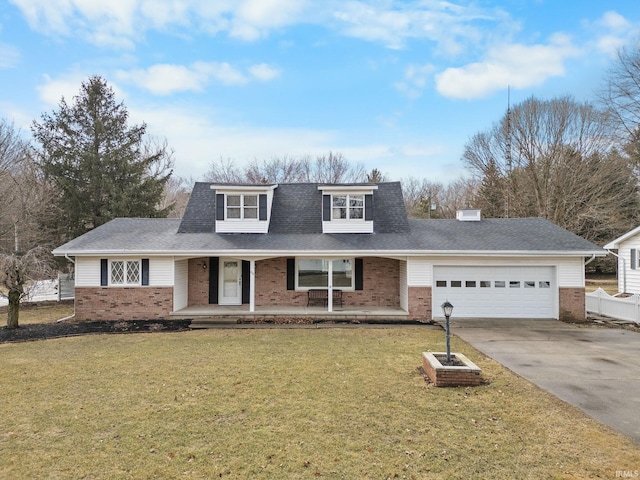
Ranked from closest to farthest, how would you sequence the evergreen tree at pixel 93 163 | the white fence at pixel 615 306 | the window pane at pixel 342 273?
the white fence at pixel 615 306 < the window pane at pixel 342 273 < the evergreen tree at pixel 93 163

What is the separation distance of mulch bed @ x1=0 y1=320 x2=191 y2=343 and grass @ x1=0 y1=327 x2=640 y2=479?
8.62ft

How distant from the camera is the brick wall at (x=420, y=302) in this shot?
13102 millimetres

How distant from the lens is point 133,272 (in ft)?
44.5

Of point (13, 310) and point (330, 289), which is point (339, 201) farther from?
point (13, 310)

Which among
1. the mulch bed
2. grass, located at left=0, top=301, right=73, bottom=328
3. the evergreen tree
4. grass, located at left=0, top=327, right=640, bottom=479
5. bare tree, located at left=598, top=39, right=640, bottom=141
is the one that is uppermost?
bare tree, located at left=598, top=39, right=640, bottom=141

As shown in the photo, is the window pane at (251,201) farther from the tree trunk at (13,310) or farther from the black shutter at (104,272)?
the tree trunk at (13,310)

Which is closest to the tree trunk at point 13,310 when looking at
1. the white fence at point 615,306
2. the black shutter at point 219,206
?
the black shutter at point 219,206

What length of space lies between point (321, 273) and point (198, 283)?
5.06 metres

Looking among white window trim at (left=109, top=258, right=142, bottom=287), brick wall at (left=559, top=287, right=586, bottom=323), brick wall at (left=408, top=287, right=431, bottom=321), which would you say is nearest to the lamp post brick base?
brick wall at (left=408, top=287, right=431, bottom=321)

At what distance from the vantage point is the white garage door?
43.3 ft

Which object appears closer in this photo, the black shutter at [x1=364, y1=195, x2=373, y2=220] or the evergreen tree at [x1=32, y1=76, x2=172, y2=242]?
the black shutter at [x1=364, y1=195, x2=373, y2=220]

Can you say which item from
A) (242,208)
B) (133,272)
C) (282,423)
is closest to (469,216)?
(242,208)

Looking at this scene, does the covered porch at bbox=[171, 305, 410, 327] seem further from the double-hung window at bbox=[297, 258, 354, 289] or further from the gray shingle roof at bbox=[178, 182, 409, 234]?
the gray shingle roof at bbox=[178, 182, 409, 234]

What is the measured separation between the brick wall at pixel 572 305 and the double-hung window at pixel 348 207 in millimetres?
7811
